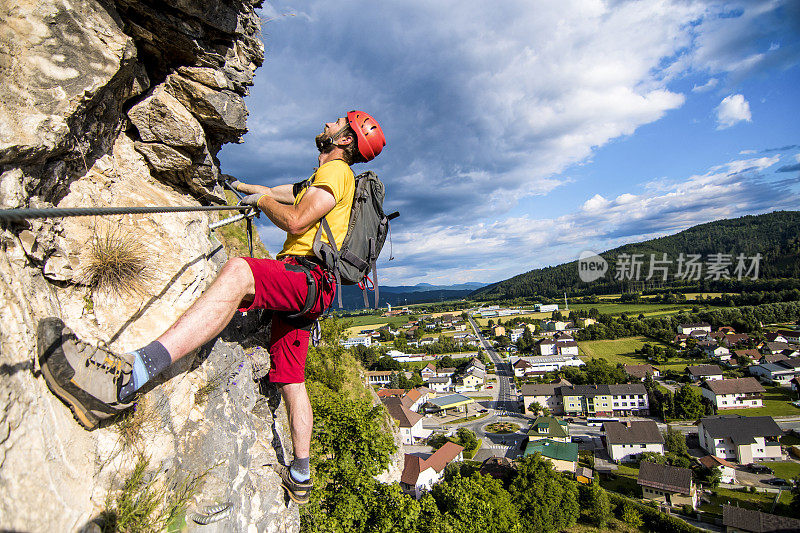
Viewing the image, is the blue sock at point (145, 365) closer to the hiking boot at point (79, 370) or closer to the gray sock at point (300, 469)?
the hiking boot at point (79, 370)

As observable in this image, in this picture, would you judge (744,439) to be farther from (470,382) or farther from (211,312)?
(211,312)

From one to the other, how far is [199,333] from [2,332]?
3.42 ft

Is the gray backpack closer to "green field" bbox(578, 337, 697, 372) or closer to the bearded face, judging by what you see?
the bearded face

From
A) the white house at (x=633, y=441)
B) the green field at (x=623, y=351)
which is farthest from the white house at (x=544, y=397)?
the green field at (x=623, y=351)

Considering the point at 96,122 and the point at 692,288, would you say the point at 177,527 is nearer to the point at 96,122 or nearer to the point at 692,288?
the point at 96,122

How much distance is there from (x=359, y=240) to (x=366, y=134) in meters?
1.15

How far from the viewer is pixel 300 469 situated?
4.34 m

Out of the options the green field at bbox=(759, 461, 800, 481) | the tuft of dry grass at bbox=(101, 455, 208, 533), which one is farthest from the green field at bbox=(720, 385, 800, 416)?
the tuft of dry grass at bbox=(101, 455, 208, 533)

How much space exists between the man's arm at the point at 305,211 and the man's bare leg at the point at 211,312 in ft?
1.77

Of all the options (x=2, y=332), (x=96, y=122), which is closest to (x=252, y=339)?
(x=96, y=122)

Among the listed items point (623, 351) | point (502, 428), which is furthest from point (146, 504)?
point (623, 351)

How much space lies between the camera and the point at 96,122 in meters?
3.77

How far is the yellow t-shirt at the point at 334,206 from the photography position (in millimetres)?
3711

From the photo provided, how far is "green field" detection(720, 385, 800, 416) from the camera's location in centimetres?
4647
